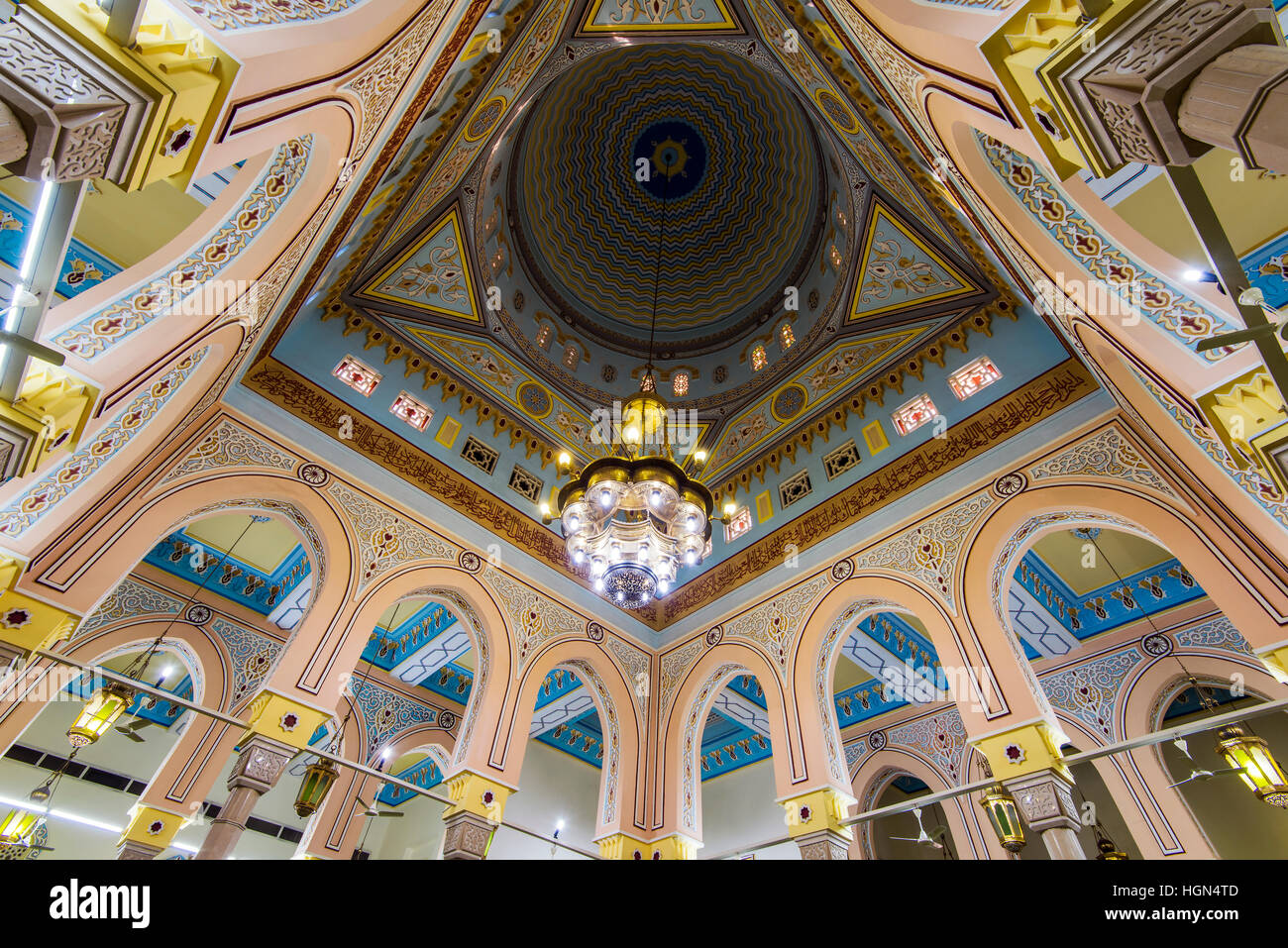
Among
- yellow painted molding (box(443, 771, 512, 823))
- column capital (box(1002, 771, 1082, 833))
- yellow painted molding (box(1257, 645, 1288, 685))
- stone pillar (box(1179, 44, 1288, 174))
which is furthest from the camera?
yellow painted molding (box(443, 771, 512, 823))

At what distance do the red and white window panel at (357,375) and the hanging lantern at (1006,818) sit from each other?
7.57 meters

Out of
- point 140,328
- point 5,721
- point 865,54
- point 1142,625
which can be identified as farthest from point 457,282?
point 1142,625

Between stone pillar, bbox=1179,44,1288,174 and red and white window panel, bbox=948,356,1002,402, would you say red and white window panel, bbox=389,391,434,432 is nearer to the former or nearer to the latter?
red and white window panel, bbox=948,356,1002,402

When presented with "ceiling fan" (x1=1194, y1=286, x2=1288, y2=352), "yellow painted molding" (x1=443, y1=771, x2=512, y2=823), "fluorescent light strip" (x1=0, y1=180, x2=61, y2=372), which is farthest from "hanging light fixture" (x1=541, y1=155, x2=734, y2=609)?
"ceiling fan" (x1=1194, y1=286, x2=1288, y2=352)

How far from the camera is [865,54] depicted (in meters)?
4.60

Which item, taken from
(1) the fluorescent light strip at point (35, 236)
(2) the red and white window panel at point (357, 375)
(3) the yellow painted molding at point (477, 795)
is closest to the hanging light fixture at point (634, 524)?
(3) the yellow painted molding at point (477, 795)

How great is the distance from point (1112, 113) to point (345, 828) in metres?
10.5

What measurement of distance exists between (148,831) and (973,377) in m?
10.5

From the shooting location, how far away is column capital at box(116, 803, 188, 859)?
6305 millimetres

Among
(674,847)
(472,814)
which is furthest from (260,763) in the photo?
(674,847)

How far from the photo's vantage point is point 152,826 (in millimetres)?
6508

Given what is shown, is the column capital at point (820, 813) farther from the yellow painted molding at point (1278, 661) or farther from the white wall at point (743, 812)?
the white wall at point (743, 812)

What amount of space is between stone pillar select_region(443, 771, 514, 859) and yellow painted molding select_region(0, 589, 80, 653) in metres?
3.52

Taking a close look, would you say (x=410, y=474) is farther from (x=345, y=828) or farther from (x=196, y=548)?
(x=345, y=828)
